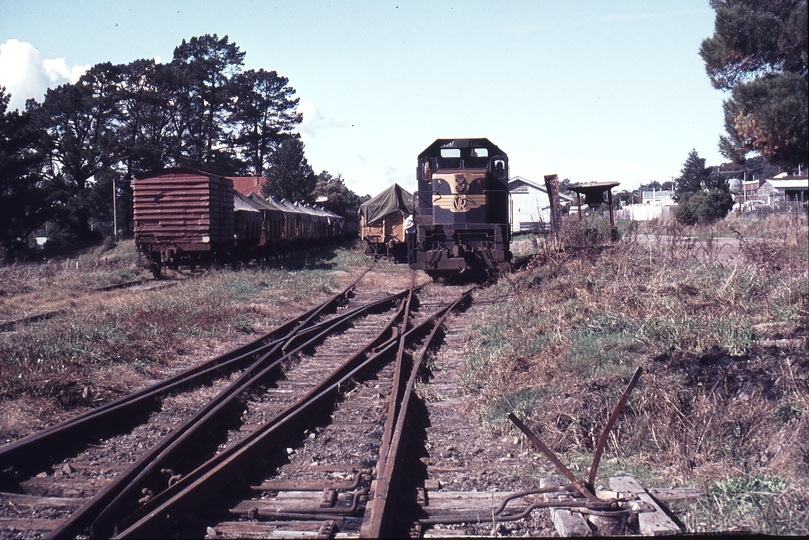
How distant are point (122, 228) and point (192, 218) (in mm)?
40545

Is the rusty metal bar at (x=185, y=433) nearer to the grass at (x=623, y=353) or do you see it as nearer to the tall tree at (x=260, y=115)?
the grass at (x=623, y=353)

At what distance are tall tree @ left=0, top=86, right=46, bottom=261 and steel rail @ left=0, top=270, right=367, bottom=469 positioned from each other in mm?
33863

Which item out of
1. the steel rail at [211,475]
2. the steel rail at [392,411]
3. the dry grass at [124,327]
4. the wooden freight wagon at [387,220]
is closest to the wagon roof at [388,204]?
the wooden freight wagon at [387,220]

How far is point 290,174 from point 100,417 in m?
45.9

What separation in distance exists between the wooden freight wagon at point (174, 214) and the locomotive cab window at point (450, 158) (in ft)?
23.4

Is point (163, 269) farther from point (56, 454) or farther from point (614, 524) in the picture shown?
point (614, 524)

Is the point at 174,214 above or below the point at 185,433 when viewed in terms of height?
above

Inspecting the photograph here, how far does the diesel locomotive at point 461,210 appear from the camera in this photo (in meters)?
15.4

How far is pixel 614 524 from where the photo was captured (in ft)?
11.5

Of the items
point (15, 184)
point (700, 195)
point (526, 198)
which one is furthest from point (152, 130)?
point (700, 195)

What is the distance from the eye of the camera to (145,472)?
13.9ft

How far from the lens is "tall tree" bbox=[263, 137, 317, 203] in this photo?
4934cm

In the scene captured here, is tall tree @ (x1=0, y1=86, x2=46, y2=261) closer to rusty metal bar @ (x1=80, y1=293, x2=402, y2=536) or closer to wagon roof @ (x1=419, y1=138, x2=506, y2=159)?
wagon roof @ (x1=419, y1=138, x2=506, y2=159)

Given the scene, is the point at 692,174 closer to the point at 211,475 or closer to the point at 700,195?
the point at 700,195
